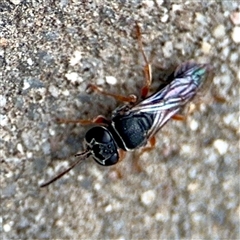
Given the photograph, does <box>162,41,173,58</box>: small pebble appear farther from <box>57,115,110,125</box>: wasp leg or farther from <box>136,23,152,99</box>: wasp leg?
<box>57,115,110,125</box>: wasp leg

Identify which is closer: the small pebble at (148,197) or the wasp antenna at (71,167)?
the wasp antenna at (71,167)

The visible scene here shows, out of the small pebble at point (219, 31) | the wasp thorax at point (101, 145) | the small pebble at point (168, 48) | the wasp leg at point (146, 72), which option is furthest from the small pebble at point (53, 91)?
the small pebble at point (219, 31)

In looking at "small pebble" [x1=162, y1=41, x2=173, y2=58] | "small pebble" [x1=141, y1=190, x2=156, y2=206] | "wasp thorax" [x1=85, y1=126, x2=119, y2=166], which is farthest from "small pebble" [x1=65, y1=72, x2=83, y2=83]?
"small pebble" [x1=141, y1=190, x2=156, y2=206]

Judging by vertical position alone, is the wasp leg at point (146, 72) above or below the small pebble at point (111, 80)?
above

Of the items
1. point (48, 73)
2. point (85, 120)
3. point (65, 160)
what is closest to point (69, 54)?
point (48, 73)

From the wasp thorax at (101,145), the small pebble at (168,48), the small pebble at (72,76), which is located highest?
the small pebble at (168,48)

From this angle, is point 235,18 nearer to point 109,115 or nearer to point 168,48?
point 168,48

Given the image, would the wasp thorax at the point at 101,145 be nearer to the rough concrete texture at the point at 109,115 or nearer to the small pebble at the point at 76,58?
the rough concrete texture at the point at 109,115

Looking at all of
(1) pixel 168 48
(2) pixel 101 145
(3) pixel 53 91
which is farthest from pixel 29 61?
(1) pixel 168 48
